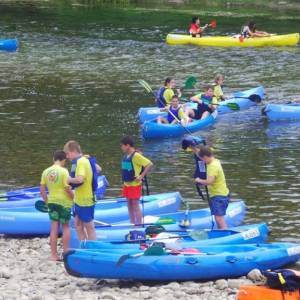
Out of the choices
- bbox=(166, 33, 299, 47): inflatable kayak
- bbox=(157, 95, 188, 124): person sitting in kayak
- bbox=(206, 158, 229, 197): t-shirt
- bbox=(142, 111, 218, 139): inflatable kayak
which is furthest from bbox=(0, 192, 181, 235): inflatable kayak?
bbox=(166, 33, 299, 47): inflatable kayak

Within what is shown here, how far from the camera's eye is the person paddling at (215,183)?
12648mm

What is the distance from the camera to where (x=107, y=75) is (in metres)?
29.9

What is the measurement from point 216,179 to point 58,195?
2234mm

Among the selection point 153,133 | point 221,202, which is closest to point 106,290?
point 221,202

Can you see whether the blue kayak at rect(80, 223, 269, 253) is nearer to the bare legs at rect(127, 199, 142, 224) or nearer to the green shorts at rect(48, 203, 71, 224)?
the green shorts at rect(48, 203, 71, 224)

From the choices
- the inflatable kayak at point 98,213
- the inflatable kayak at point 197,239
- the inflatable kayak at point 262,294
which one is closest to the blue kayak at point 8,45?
the inflatable kayak at point 98,213

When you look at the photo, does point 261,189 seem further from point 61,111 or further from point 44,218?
point 61,111

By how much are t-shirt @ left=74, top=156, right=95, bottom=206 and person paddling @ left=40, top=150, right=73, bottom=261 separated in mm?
116

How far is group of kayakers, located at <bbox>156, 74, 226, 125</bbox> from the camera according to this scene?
21.3m

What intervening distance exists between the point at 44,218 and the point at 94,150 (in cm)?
606

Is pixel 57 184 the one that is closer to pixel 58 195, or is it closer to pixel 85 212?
pixel 58 195

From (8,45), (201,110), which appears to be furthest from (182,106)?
(8,45)

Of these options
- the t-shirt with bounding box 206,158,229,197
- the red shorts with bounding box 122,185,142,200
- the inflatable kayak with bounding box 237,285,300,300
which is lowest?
the inflatable kayak with bounding box 237,285,300,300

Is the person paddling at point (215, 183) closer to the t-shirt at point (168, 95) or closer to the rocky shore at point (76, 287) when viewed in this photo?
the rocky shore at point (76, 287)
